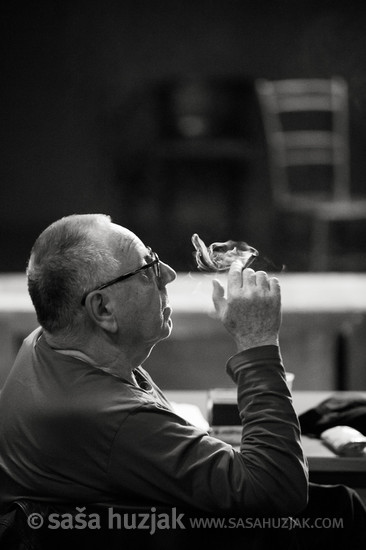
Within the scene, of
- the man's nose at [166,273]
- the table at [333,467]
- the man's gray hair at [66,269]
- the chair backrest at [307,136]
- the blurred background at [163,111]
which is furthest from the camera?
the blurred background at [163,111]

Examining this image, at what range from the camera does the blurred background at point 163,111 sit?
6824mm

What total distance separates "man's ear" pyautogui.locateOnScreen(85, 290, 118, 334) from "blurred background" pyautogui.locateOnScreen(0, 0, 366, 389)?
510 centimetres

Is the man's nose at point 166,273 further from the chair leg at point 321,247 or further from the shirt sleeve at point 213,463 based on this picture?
the chair leg at point 321,247

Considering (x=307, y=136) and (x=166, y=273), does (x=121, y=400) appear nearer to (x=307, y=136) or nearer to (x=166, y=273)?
(x=166, y=273)

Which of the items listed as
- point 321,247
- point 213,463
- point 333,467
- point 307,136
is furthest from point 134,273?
point 307,136

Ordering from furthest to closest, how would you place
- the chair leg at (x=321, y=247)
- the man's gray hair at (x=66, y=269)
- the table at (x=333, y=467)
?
the chair leg at (x=321, y=247), the table at (x=333, y=467), the man's gray hair at (x=66, y=269)

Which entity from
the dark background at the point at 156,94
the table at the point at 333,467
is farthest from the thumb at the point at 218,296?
the dark background at the point at 156,94

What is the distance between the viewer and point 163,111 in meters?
6.93

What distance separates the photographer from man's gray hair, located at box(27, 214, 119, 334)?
143 centimetres

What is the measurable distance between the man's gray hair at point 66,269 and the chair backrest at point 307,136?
480 centimetres

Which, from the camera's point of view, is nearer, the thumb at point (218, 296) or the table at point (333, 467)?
the thumb at point (218, 296)

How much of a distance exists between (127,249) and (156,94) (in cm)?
562

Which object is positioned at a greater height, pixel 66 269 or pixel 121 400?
pixel 66 269

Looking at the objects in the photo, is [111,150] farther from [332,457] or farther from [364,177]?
[332,457]
